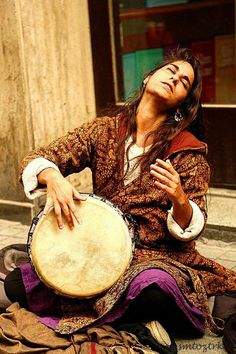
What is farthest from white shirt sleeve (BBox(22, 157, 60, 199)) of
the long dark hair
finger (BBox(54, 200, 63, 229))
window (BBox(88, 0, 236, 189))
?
window (BBox(88, 0, 236, 189))

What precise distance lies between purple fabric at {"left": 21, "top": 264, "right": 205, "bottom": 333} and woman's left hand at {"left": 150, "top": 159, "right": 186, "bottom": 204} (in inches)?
15.3

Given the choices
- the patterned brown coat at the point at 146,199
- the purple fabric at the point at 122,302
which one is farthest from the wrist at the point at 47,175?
the purple fabric at the point at 122,302

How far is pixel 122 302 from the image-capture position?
131 inches

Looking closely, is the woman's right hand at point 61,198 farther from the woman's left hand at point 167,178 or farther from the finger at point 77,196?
the woman's left hand at point 167,178

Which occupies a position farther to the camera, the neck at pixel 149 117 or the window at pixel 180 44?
the window at pixel 180 44

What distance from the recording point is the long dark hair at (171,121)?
11.7ft

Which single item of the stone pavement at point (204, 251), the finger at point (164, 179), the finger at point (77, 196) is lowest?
the stone pavement at point (204, 251)

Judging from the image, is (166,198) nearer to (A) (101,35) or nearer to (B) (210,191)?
(B) (210,191)

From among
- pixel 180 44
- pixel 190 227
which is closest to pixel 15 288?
pixel 190 227

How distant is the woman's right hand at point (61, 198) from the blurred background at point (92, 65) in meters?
1.71

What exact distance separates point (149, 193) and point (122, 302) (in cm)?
54

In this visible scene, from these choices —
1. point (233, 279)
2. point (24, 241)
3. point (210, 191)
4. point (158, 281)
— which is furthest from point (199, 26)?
point (158, 281)

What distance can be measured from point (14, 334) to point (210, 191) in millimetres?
2387

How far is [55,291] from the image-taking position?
10.9ft
